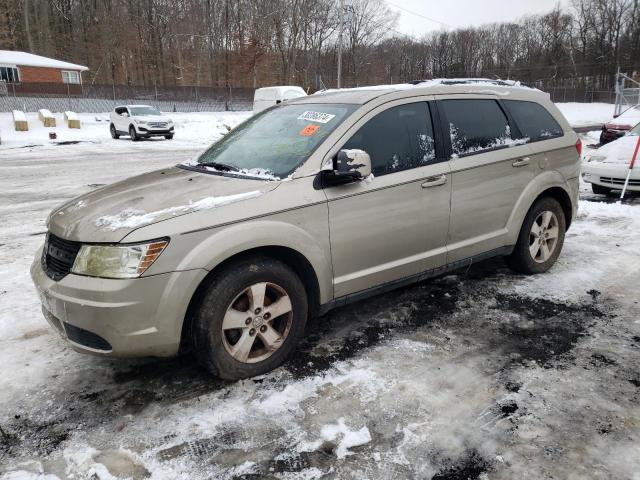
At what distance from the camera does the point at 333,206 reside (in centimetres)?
338

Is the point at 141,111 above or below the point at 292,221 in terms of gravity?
above

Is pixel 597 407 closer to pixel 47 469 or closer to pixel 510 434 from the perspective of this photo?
pixel 510 434

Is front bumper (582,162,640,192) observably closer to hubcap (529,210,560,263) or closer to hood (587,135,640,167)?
hood (587,135,640,167)

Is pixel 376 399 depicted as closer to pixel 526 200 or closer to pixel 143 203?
pixel 143 203

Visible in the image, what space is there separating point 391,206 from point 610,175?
6.69m

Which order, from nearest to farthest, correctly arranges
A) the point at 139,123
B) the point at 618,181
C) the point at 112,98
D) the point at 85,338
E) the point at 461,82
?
the point at 85,338, the point at 461,82, the point at 618,181, the point at 139,123, the point at 112,98

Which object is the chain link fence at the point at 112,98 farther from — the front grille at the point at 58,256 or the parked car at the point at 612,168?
the front grille at the point at 58,256

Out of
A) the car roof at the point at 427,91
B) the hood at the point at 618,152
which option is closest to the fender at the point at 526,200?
the car roof at the point at 427,91

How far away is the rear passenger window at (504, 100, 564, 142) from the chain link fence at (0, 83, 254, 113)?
3724cm

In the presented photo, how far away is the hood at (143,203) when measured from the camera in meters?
2.86

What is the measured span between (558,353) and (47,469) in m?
3.24

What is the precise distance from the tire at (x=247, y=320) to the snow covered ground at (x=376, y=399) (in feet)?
0.49

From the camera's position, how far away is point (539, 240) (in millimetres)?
4965

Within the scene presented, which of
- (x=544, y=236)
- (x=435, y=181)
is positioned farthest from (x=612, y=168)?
(x=435, y=181)
